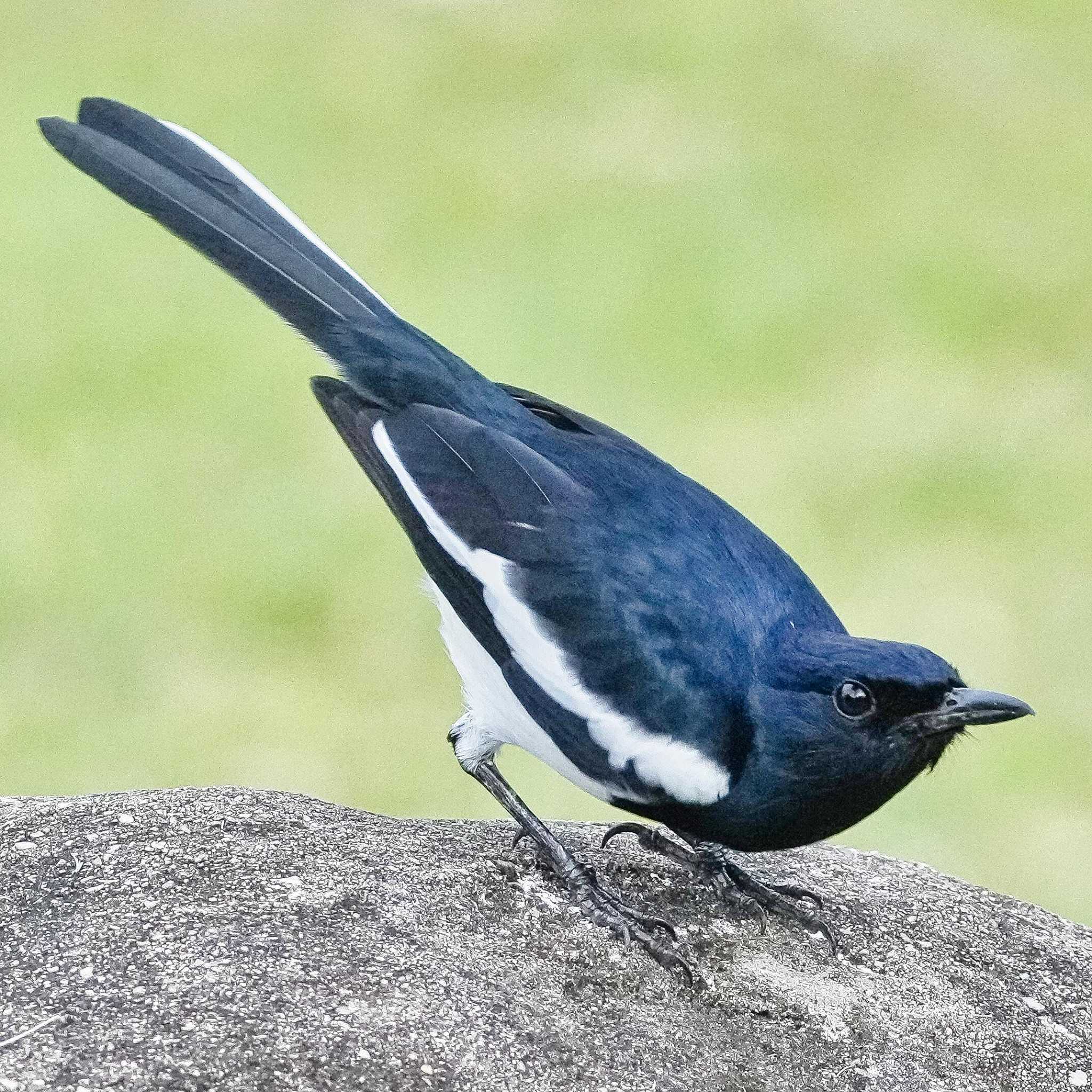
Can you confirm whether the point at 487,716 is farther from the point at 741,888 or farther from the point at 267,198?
the point at 267,198

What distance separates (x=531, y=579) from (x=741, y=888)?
2.75ft

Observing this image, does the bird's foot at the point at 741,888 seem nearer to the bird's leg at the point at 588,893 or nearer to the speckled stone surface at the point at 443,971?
the speckled stone surface at the point at 443,971

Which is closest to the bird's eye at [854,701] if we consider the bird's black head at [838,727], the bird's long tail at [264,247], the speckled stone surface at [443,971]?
the bird's black head at [838,727]

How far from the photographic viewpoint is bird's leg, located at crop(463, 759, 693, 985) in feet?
10.6

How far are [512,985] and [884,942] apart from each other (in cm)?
91

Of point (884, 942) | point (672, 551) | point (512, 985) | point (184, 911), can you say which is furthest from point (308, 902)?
point (884, 942)

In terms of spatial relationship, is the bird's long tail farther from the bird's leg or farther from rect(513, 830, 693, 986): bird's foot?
rect(513, 830, 693, 986): bird's foot

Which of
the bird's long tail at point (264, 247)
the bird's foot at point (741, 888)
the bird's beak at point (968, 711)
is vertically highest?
the bird's long tail at point (264, 247)

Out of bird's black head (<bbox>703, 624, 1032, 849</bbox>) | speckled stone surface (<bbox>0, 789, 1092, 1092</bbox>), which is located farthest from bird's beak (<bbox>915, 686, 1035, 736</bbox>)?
speckled stone surface (<bbox>0, 789, 1092, 1092</bbox>)

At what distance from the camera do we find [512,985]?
9.83ft

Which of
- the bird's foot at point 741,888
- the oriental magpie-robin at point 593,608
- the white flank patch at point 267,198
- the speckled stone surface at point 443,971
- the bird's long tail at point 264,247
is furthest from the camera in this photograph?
the white flank patch at point 267,198

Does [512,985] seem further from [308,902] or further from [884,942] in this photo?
[884,942]

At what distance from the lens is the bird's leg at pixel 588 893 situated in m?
3.23

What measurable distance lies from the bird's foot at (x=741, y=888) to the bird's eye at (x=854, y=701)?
1.82ft
